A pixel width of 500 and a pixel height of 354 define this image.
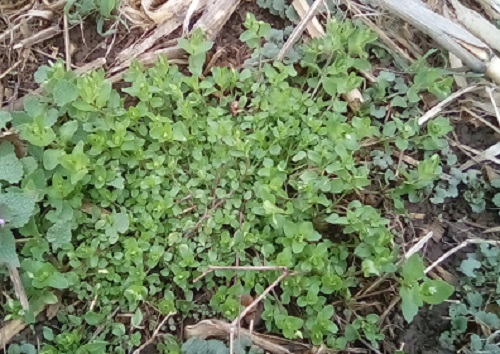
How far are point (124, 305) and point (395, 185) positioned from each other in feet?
2.96

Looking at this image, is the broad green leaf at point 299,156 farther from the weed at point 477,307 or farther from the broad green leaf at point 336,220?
the weed at point 477,307

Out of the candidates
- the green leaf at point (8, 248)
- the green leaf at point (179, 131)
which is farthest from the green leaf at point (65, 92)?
the green leaf at point (8, 248)

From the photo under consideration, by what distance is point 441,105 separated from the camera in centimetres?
231

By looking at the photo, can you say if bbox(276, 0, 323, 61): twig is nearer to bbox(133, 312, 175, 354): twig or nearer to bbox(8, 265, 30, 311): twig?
bbox(133, 312, 175, 354): twig

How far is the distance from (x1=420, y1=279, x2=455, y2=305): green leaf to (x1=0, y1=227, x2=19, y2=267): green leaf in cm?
113

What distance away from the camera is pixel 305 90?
232 cm

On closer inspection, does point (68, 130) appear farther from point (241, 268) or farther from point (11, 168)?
point (241, 268)

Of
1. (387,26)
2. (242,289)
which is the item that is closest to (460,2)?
(387,26)

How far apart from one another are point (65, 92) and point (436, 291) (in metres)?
1.21

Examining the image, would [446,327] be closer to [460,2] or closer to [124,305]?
[124,305]

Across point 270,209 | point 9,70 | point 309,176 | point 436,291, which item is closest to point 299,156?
point 309,176

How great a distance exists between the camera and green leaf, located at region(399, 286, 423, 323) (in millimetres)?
1968

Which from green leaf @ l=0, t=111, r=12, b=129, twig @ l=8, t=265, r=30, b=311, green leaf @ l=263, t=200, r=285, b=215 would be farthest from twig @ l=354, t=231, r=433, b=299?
green leaf @ l=0, t=111, r=12, b=129

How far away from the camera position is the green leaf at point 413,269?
1989 millimetres
